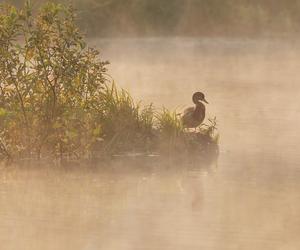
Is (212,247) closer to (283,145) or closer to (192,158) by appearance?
(192,158)

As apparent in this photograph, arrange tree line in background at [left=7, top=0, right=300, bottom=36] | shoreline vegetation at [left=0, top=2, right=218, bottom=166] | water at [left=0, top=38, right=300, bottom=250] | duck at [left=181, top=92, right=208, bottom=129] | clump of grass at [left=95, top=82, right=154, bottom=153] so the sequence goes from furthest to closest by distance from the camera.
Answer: tree line in background at [left=7, top=0, right=300, bottom=36] → duck at [left=181, top=92, right=208, bottom=129] → clump of grass at [left=95, top=82, right=154, bottom=153] → shoreline vegetation at [left=0, top=2, right=218, bottom=166] → water at [left=0, top=38, right=300, bottom=250]

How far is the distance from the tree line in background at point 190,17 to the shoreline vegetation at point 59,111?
34.9m

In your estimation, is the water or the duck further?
the duck

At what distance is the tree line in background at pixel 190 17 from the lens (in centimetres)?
5456

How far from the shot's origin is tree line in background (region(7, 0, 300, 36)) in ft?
179

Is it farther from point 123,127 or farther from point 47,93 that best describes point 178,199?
point 47,93

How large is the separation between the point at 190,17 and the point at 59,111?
37.4 meters

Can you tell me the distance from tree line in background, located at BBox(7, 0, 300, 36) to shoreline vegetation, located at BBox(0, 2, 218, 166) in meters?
34.9

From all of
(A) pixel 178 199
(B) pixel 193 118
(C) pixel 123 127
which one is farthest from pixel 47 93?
(A) pixel 178 199

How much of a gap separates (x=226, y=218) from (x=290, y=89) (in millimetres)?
18691

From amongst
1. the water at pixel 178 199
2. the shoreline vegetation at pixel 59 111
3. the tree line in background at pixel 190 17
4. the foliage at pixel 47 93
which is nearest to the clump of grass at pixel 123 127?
the shoreline vegetation at pixel 59 111

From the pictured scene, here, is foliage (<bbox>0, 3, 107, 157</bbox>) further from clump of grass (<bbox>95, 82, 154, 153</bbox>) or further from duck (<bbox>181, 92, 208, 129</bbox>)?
duck (<bbox>181, 92, 208, 129</bbox>)

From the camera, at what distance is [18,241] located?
39.9 feet

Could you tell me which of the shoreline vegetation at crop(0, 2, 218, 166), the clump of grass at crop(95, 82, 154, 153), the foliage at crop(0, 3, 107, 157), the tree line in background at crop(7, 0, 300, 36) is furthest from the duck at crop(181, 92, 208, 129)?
the tree line in background at crop(7, 0, 300, 36)
